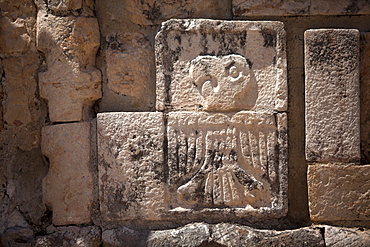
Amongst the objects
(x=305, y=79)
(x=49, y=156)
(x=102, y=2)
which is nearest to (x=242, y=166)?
(x=305, y=79)

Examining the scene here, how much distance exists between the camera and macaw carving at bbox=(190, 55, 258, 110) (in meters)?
2.62

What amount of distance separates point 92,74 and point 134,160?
594 millimetres

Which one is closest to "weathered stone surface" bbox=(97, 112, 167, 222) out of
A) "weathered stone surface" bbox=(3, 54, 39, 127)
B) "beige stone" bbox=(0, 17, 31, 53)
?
"weathered stone surface" bbox=(3, 54, 39, 127)

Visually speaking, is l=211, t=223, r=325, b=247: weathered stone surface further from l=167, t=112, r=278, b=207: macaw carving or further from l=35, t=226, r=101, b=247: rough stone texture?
l=35, t=226, r=101, b=247: rough stone texture

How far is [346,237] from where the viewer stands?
259 cm

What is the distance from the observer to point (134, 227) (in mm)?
2670

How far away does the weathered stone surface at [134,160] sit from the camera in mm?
2631

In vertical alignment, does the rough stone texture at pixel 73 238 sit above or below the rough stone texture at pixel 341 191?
below

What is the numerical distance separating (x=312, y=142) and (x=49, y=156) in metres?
1.63

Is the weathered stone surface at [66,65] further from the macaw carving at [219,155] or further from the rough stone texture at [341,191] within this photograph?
the rough stone texture at [341,191]

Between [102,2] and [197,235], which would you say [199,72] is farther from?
[197,235]

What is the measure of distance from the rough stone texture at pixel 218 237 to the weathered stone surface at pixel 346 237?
0.05m

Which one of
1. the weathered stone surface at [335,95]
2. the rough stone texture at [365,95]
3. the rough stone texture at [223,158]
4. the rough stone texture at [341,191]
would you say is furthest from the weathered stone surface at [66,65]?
the rough stone texture at [365,95]

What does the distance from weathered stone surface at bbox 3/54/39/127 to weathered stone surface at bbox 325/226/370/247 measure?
1.99 m
